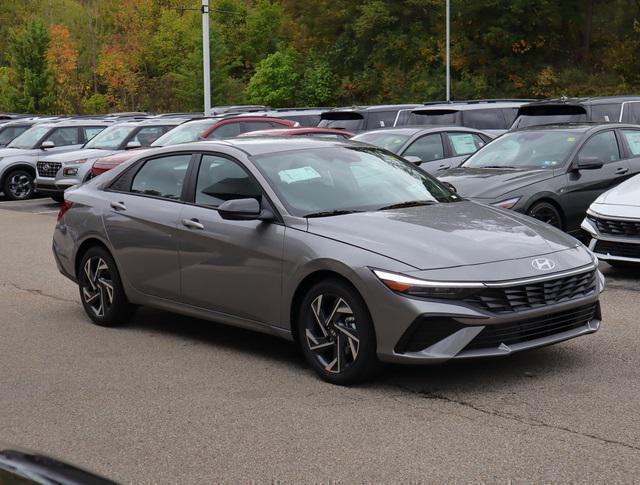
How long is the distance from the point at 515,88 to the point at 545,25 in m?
4.10

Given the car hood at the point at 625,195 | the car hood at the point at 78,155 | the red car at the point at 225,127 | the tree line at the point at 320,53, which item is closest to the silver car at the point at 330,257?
the car hood at the point at 625,195

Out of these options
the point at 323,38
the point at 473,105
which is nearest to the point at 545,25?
the point at 323,38

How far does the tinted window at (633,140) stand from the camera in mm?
12954

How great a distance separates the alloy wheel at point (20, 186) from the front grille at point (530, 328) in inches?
762

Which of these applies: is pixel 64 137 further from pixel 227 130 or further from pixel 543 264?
pixel 543 264

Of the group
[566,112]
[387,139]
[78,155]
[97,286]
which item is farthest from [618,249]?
[78,155]

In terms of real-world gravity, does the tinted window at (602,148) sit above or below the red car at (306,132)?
above

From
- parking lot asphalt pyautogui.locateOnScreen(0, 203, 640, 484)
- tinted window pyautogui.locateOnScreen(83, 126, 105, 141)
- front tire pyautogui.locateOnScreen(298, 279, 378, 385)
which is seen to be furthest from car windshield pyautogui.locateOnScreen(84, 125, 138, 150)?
front tire pyautogui.locateOnScreen(298, 279, 378, 385)

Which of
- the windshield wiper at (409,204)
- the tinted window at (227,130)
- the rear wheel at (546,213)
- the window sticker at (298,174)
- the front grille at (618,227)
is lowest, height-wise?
the rear wheel at (546,213)

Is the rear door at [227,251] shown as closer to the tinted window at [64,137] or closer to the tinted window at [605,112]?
the tinted window at [605,112]

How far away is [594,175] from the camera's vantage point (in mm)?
12320

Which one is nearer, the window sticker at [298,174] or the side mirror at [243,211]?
the side mirror at [243,211]

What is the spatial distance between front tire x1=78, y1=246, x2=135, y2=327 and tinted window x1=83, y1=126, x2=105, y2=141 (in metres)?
16.7

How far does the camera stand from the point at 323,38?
250 ft
